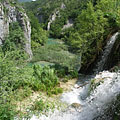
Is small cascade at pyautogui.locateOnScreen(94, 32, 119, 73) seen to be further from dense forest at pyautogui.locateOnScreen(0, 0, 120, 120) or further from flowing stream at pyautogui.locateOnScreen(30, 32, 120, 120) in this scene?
flowing stream at pyautogui.locateOnScreen(30, 32, 120, 120)

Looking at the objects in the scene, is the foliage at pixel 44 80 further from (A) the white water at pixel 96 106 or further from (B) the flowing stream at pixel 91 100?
(A) the white water at pixel 96 106

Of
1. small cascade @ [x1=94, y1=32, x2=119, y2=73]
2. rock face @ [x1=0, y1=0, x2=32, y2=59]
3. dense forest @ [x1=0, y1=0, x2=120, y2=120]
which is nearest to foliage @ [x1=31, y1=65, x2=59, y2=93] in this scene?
dense forest @ [x1=0, y1=0, x2=120, y2=120]

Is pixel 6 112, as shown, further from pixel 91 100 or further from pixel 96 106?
pixel 91 100

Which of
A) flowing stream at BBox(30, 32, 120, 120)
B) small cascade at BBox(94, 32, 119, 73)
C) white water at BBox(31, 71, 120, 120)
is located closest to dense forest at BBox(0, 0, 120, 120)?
small cascade at BBox(94, 32, 119, 73)

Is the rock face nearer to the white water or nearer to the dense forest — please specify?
the dense forest

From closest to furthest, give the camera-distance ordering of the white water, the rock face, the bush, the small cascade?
1. the bush
2. the white water
3. the small cascade
4. the rock face

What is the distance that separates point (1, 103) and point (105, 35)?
8.67 m

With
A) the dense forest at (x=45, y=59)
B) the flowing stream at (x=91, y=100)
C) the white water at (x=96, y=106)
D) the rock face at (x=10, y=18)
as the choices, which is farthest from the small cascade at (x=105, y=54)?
the rock face at (x=10, y=18)

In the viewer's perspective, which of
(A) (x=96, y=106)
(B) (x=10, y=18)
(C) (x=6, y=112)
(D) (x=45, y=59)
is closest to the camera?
(C) (x=6, y=112)

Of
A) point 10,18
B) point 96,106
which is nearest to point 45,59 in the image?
point 10,18

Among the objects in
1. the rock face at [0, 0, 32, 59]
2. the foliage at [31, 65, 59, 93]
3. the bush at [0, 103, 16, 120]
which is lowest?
the foliage at [31, 65, 59, 93]

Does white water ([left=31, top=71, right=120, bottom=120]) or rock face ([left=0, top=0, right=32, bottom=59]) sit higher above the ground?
rock face ([left=0, top=0, right=32, bottom=59])

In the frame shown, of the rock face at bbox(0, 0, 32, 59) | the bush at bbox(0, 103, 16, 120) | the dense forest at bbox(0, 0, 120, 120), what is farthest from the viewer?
the rock face at bbox(0, 0, 32, 59)

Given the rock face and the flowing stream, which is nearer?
the flowing stream
